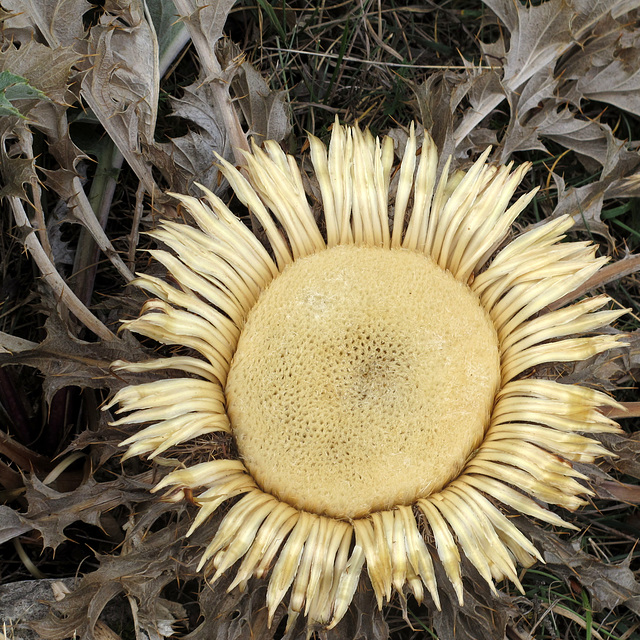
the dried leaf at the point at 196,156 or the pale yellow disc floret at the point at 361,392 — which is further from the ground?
the dried leaf at the point at 196,156

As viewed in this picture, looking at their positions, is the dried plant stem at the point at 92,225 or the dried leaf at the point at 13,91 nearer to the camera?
the dried leaf at the point at 13,91

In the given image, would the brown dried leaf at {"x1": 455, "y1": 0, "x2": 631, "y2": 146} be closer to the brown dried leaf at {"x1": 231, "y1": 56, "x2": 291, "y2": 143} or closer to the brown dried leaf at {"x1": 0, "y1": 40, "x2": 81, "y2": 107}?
the brown dried leaf at {"x1": 231, "y1": 56, "x2": 291, "y2": 143}

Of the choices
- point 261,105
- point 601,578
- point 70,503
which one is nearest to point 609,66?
point 261,105

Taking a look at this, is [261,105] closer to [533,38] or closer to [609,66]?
[533,38]

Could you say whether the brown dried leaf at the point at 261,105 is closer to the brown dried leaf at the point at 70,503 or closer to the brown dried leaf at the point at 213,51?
the brown dried leaf at the point at 213,51

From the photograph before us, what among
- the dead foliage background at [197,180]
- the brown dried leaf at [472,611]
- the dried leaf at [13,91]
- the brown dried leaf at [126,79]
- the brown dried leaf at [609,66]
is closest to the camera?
the dried leaf at [13,91]

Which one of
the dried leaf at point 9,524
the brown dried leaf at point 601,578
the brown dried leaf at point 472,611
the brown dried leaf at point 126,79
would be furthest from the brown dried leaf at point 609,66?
the dried leaf at point 9,524

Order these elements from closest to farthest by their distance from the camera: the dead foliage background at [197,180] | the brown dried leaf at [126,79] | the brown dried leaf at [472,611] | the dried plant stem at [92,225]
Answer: the brown dried leaf at [472,611] < the dead foliage background at [197,180] < the brown dried leaf at [126,79] < the dried plant stem at [92,225]
